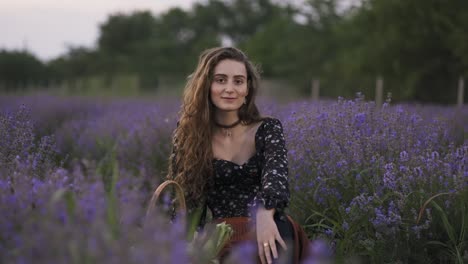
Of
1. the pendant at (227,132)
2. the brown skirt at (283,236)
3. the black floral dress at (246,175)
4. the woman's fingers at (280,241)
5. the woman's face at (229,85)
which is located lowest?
the brown skirt at (283,236)

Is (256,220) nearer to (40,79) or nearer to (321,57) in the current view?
(321,57)

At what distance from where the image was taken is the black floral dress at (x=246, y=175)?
2705 millimetres

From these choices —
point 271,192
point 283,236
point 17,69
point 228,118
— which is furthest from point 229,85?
point 17,69

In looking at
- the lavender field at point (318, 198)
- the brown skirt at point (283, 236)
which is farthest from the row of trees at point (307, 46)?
the brown skirt at point (283, 236)

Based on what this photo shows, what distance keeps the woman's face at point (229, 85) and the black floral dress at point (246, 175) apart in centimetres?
18

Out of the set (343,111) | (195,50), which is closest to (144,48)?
(195,50)

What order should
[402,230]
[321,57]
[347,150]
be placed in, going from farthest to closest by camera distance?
[321,57]
[347,150]
[402,230]

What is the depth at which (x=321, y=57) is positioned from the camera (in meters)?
20.5

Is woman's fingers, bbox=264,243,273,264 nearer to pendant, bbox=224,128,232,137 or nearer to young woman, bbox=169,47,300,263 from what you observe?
young woman, bbox=169,47,300,263

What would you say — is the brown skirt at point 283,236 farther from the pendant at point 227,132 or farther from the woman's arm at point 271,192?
the pendant at point 227,132

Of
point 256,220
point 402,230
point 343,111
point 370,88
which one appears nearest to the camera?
point 256,220

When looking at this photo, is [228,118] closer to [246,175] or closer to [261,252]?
[246,175]

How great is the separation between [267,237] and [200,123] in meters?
0.85

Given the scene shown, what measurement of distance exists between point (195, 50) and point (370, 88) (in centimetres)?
1789
